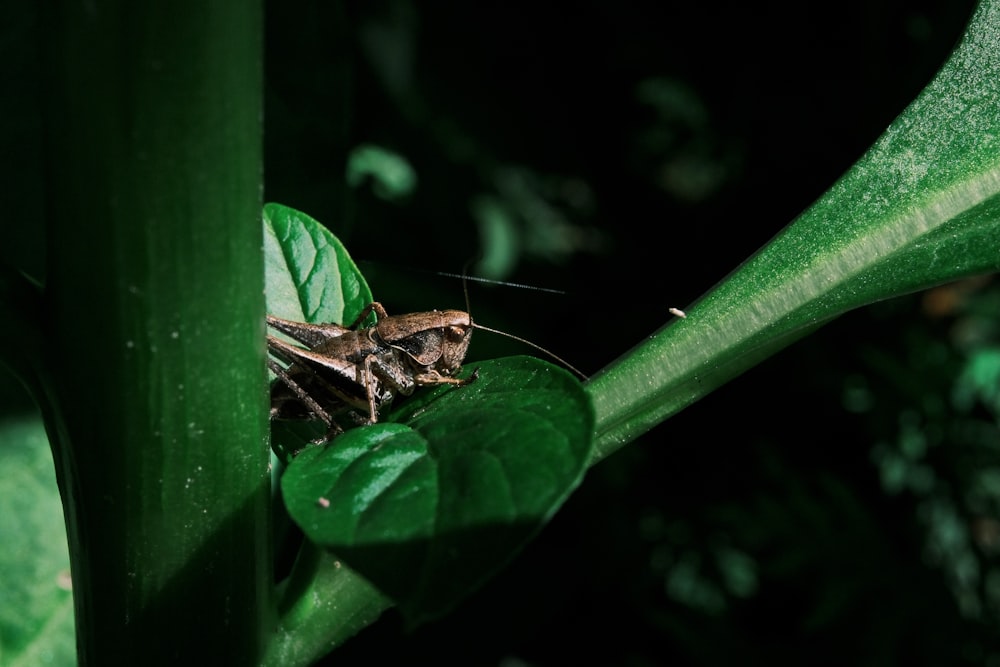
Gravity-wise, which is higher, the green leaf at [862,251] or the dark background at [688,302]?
the green leaf at [862,251]

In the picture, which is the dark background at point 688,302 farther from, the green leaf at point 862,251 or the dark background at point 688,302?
the green leaf at point 862,251

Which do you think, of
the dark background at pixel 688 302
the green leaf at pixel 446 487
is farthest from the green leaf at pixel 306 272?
the dark background at pixel 688 302

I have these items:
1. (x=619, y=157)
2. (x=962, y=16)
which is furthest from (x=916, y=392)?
(x=619, y=157)

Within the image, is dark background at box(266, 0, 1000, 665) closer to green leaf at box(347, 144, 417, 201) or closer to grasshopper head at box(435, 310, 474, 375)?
green leaf at box(347, 144, 417, 201)

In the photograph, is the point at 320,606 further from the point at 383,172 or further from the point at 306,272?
the point at 383,172

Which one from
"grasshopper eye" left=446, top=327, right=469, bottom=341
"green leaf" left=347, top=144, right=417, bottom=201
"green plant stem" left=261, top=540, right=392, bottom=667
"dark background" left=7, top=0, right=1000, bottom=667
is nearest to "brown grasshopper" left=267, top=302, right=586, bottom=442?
"grasshopper eye" left=446, top=327, right=469, bottom=341

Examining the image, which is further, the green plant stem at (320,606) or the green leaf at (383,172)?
the green leaf at (383,172)

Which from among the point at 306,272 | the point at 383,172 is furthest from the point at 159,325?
the point at 383,172
